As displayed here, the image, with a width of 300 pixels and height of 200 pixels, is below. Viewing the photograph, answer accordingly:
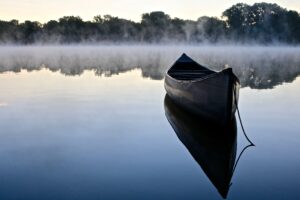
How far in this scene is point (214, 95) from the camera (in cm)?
805

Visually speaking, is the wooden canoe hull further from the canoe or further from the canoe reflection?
the canoe reflection

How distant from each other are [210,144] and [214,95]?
3.82 ft

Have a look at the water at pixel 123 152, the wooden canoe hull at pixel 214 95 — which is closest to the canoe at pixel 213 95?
the wooden canoe hull at pixel 214 95

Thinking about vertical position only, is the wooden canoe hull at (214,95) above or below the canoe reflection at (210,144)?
above

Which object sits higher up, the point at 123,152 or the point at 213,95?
the point at 213,95

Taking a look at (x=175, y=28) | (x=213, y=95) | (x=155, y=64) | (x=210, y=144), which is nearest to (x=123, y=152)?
(x=210, y=144)

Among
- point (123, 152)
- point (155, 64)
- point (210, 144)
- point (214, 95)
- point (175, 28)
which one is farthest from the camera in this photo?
point (175, 28)

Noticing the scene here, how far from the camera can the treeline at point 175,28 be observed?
87.3m

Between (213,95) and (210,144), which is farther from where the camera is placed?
(213,95)

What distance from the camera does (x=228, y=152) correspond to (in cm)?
727

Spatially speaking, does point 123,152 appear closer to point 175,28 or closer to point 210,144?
point 210,144

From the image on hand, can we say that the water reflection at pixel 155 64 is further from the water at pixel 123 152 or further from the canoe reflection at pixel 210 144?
the canoe reflection at pixel 210 144

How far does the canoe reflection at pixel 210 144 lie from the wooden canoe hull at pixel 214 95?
12.4 inches

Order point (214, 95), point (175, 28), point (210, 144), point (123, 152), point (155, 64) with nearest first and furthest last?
1. point (123, 152)
2. point (210, 144)
3. point (214, 95)
4. point (155, 64)
5. point (175, 28)
